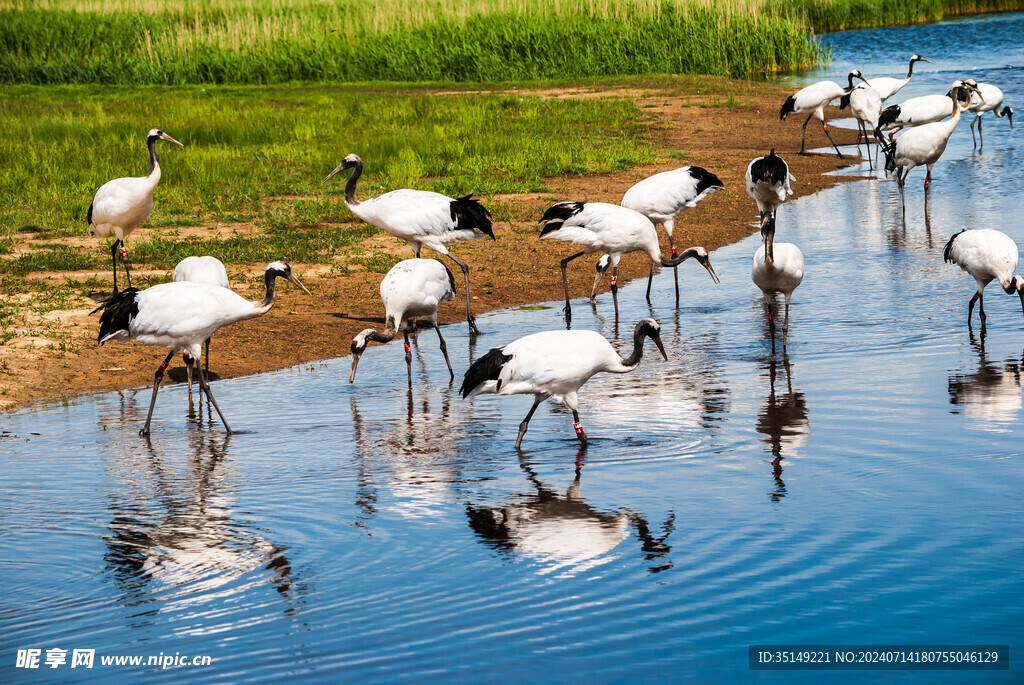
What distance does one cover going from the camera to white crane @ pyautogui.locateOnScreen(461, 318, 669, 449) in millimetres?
7590

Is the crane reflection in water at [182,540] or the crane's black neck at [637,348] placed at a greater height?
the crane's black neck at [637,348]

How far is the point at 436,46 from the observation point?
35.4 meters

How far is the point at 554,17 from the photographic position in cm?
3566

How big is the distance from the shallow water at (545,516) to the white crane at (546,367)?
433 mm

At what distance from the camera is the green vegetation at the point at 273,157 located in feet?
48.9

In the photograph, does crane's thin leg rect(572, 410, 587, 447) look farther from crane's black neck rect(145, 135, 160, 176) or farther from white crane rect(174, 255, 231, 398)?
crane's black neck rect(145, 135, 160, 176)

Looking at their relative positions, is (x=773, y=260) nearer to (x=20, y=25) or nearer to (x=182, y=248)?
(x=182, y=248)

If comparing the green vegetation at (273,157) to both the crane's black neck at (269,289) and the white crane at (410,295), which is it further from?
the crane's black neck at (269,289)

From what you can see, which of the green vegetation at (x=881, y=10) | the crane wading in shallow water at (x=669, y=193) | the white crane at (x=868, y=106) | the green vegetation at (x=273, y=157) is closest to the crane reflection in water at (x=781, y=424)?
the crane wading in shallow water at (x=669, y=193)

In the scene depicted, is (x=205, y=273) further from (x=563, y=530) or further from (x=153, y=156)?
(x=563, y=530)

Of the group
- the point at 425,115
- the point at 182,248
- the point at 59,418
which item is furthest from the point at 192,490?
the point at 425,115

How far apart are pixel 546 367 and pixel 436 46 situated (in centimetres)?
2944

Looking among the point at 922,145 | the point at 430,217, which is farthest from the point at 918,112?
the point at 430,217

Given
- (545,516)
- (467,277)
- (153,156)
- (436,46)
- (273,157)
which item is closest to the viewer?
(545,516)
